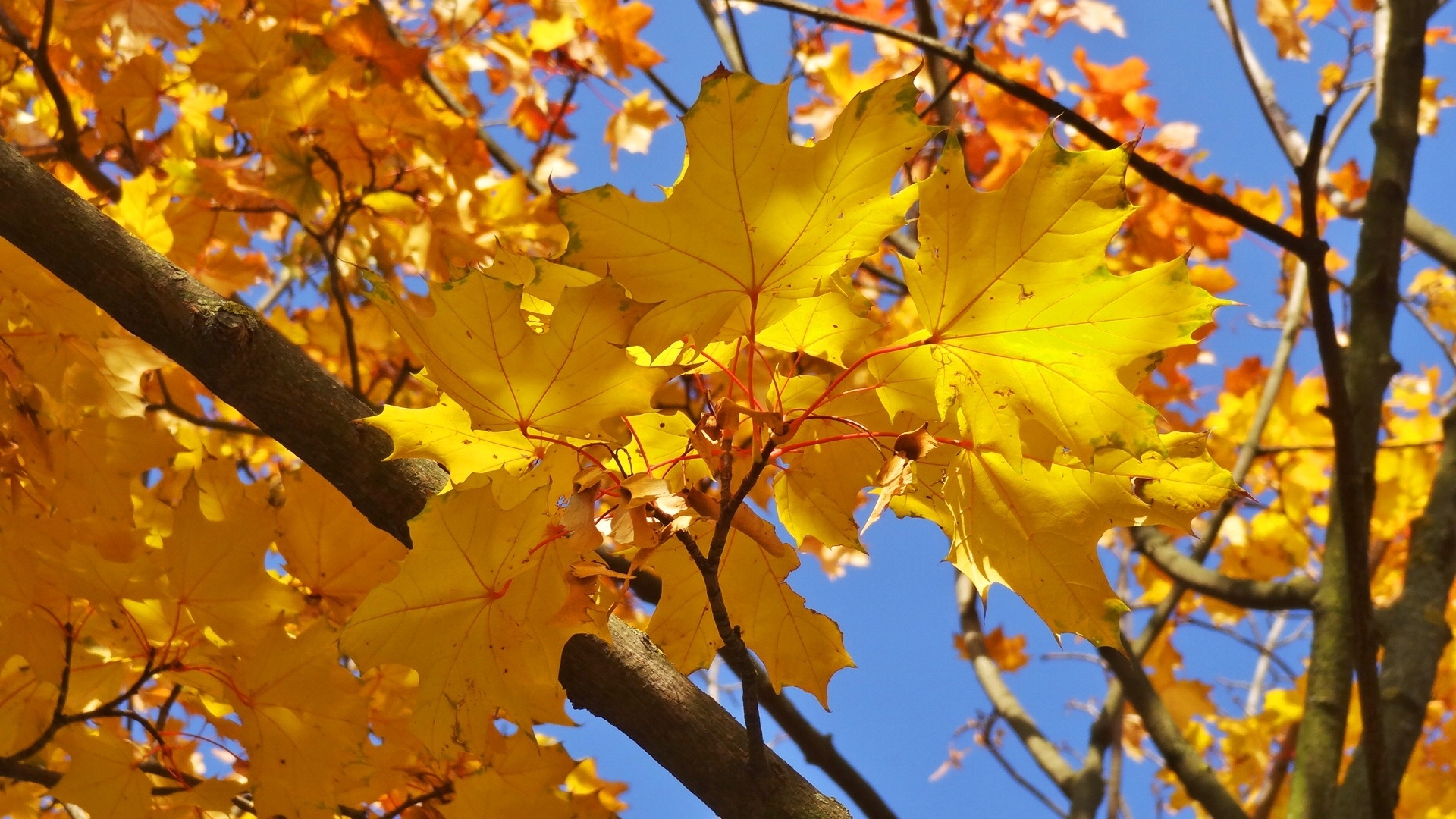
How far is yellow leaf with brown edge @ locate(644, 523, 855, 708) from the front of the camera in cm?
87

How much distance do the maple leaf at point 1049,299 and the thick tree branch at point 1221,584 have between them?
1400 mm

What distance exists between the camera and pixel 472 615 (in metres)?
0.75

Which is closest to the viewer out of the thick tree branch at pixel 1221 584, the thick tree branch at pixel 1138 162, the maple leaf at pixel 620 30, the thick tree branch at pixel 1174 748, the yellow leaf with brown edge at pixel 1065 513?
the yellow leaf with brown edge at pixel 1065 513

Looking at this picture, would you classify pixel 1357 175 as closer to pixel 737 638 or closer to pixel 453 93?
pixel 453 93

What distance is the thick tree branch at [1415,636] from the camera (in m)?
1.49

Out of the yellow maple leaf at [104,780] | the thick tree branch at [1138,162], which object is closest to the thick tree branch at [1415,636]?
the thick tree branch at [1138,162]

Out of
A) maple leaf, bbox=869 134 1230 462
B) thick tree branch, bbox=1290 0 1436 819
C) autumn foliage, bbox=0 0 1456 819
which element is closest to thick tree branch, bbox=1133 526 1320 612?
autumn foliage, bbox=0 0 1456 819

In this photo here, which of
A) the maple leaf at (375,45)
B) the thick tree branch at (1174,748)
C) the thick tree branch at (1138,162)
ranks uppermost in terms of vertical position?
the maple leaf at (375,45)

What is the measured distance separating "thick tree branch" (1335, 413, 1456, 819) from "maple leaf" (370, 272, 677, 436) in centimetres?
130

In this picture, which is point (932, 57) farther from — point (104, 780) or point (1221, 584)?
point (104, 780)

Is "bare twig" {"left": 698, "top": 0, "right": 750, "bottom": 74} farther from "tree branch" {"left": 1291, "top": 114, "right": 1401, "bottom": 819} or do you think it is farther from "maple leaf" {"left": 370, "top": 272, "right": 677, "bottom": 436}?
"maple leaf" {"left": 370, "top": 272, "right": 677, "bottom": 436}

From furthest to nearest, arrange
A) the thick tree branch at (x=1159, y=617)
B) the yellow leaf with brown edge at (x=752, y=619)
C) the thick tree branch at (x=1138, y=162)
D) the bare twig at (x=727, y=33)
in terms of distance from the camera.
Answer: the bare twig at (x=727, y=33)
the thick tree branch at (x=1159, y=617)
the thick tree branch at (x=1138, y=162)
the yellow leaf with brown edge at (x=752, y=619)

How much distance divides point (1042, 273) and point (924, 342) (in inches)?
3.8

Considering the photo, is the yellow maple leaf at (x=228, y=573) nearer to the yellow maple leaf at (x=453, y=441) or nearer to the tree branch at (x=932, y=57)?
the yellow maple leaf at (x=453, y=441)
